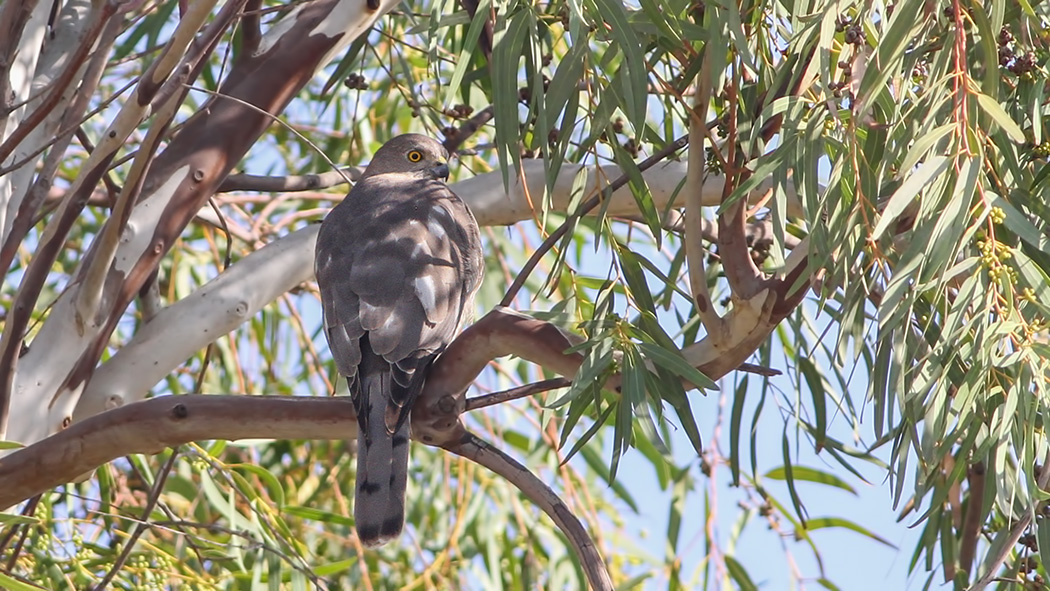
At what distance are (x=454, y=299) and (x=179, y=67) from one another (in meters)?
0.99

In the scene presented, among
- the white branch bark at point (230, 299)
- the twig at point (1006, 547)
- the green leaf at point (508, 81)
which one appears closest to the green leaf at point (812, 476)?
the white branch bark at point (230, 299)

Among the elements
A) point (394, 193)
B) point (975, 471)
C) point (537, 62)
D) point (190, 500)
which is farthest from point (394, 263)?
point (190, 500)

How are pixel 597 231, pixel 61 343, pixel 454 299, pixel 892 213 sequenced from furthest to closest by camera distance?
pixel 454 299 < pixel 61 343 < pixel 597 231 < pixel 892 213

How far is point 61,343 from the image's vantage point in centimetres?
294

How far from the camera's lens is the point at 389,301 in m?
3.07

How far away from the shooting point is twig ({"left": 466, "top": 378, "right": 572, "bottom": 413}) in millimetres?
2309

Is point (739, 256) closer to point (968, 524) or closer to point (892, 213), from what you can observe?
point (892, 213)

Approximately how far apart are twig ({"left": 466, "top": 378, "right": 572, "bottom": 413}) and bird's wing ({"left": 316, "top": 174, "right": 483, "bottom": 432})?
262 millimetres

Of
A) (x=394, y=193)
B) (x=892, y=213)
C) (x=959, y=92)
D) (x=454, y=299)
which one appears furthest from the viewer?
(x=394, y=193)

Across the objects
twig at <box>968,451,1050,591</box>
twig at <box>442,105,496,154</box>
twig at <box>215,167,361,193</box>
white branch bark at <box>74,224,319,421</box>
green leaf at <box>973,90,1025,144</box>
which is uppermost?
twig at <box>442,105,496,154</box>

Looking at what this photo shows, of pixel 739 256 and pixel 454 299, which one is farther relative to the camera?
pixel 454 299

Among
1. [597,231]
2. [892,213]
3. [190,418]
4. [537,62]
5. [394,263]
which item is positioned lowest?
[892,213]

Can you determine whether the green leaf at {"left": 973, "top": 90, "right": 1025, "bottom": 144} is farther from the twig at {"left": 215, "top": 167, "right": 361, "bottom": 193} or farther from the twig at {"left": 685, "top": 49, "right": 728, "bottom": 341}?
the twig at {"left": 215, "top": 167, "right": 361, "bottom": 193}

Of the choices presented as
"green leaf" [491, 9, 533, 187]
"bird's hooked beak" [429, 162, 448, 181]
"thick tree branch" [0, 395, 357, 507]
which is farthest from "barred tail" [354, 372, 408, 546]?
"bird's hooked beak" [429, 162, 448, 181]
